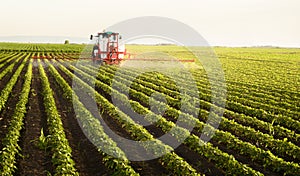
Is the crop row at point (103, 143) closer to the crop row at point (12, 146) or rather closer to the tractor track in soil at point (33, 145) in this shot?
the tractor track in soil at point (33, 145)

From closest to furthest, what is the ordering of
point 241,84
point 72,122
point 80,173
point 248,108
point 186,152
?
point 80,173 < point 186,152 < point 72,122 < point 248,108 < point 241,84

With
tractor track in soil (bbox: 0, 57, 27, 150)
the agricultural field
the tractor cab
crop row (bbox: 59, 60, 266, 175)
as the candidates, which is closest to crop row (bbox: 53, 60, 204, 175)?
the agricultural field

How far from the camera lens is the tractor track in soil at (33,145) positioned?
22.3 feet

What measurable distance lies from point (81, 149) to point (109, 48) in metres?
17.9

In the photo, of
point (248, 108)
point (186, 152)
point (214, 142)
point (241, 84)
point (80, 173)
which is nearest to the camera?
point (80, 173)

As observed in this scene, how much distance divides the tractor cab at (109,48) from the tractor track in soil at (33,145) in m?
12.5

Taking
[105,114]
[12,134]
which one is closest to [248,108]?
[105,114]

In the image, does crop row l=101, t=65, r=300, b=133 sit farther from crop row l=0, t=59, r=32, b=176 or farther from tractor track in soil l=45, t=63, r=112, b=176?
crop row l=0, t=59, r=32, b=176

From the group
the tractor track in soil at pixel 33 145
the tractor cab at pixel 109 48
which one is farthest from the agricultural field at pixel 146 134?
the tractor cab at pixel 109 48

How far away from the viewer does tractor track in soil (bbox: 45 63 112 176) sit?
272 inches

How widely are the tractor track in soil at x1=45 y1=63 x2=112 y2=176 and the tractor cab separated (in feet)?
44.2

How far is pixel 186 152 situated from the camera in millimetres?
8008

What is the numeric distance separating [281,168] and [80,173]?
3826 mm

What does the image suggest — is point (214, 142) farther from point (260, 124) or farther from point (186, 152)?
point (260, 124)
